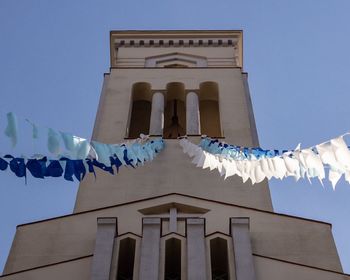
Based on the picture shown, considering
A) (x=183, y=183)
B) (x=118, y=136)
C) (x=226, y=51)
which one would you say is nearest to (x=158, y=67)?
(x=226, y=51)

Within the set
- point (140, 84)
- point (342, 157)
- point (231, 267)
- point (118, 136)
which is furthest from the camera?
point (140, 84)

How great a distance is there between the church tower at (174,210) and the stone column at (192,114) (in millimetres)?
32

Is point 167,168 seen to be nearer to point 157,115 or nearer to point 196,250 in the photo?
point 157,115

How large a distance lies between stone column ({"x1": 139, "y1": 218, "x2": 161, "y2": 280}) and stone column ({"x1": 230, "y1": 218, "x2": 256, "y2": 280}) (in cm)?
123

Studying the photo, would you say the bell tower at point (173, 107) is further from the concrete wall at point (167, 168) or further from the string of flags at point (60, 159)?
the string of flags at point (60, 159)

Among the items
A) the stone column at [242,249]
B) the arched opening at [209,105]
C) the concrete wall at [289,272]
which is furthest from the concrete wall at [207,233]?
the arched opening at [209,105]

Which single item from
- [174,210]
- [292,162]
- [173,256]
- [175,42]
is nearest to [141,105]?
[175,42]

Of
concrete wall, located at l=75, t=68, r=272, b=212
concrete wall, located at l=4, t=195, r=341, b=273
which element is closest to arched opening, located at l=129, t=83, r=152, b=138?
concrete wall, located at l=75, t=68, r=272, b=212

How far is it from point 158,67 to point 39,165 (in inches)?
683

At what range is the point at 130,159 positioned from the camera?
1292 cm

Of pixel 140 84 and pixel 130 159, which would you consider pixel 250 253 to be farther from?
pixel 140 84

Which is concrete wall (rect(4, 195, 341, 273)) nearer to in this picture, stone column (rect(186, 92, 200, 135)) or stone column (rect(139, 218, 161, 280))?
stone column (rect(139, 218, 161, 280))

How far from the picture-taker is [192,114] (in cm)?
2256

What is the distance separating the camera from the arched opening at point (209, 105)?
81.7ft
